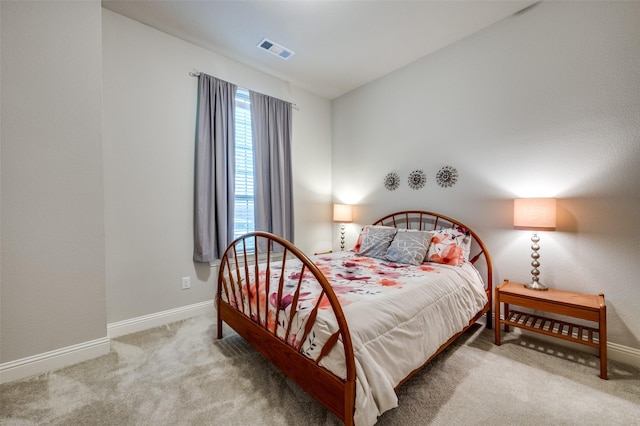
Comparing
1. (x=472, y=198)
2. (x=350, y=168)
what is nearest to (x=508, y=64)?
(x=472, y=198)

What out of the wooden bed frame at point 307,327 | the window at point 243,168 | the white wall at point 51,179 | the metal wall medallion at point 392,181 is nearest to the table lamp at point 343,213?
the metal wall medallion at point 392,181

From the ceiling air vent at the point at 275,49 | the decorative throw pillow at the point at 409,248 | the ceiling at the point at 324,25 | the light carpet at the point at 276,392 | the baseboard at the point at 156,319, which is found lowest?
the light carpet at the point at 276,392

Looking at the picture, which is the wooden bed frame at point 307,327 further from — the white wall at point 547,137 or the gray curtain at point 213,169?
the gray curtain at point 213,169

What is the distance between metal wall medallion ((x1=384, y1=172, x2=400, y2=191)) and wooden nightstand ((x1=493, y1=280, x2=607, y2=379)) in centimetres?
160

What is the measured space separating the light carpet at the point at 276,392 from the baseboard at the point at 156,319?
34cm

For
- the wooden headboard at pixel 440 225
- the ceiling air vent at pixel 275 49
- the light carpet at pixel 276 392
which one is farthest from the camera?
the ceiling air vent at pixel 275 49

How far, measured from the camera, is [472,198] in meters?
2.76

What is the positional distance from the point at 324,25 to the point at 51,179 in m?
2.59

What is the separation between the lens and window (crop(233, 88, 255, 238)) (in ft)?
10.6

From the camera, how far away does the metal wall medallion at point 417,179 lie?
317 centimetres

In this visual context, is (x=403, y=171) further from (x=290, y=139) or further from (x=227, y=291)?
(x=227, y=291)

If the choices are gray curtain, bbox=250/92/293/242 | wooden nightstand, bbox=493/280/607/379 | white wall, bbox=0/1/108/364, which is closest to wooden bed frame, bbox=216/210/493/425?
wooden nightstand, bbox=493/280/607/379

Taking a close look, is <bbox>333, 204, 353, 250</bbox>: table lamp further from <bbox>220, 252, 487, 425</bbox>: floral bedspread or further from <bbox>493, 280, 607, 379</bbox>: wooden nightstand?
<bbox>493, 280, 607, 379</bbox>: wooden nightstand

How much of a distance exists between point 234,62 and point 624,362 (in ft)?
14.8
